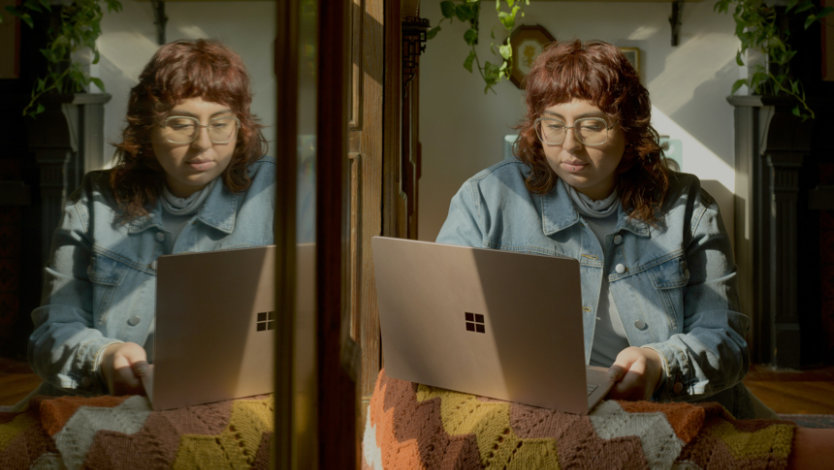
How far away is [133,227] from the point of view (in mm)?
143

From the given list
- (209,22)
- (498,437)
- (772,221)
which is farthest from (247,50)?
(772,221)

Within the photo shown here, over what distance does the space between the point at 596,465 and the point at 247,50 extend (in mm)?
741

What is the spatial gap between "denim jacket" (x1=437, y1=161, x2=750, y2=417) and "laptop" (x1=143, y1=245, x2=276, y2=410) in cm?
102

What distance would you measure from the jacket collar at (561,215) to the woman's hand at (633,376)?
1.14 ft

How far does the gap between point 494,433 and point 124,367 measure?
0.78m

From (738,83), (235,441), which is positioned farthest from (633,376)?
(738,83)

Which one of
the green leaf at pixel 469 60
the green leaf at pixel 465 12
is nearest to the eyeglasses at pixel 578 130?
the green leaf at pixel 469 60

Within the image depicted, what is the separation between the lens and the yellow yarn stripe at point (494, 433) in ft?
2.76

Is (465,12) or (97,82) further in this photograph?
Result: (465,12)

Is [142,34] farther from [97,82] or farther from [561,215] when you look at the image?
[561,215]

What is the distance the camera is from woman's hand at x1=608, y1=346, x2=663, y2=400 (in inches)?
41.5

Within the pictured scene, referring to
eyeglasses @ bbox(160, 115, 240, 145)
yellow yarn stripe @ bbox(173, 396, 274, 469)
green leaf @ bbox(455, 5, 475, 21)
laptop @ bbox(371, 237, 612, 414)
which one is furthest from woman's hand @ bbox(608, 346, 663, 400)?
green leaf @ bbox(455, 5, 475, 21)

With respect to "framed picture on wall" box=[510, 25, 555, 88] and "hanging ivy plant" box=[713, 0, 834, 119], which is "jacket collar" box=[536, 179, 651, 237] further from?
"hanging ivy plant" box=[713, 0, 834, 119]

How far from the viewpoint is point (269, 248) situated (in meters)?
0.29
